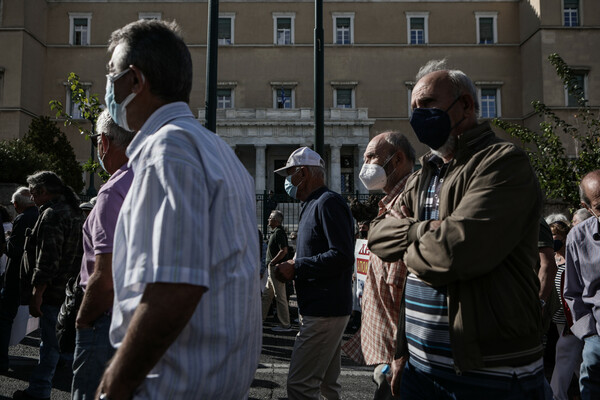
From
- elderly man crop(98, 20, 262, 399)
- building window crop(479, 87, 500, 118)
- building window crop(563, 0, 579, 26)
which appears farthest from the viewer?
building window crop(479, 87, 500, 118)

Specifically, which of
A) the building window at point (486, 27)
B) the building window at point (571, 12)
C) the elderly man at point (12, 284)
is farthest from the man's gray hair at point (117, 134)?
the building window at point (486, 27)

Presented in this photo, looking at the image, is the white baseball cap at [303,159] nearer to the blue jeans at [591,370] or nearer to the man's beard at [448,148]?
the man's beard at [448,148]

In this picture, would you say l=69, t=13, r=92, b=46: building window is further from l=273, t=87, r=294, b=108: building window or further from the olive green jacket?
the olive green jacket

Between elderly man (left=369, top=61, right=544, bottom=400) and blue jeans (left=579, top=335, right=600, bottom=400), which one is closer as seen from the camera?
elderly man (left=369, top=61, right=544, bottom=400)

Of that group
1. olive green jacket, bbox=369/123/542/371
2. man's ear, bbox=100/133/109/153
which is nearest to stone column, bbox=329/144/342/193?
man's ear, bbox=100/133/109/153

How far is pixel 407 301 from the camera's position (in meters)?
2.30

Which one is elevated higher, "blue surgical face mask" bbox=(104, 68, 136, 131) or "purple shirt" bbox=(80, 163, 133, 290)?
"blue surgical face mask" bbox=(104, 68, 136, 131)

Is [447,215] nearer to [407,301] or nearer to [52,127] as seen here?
[407,301]

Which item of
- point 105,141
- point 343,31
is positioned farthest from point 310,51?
point 105,141

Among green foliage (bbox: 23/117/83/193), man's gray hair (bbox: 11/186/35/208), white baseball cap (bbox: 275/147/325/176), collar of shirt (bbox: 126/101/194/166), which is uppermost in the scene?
green foliage (bbox: 23/117/83/193)

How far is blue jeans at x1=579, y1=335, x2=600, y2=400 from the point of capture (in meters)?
3.47

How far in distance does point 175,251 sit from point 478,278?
112cm

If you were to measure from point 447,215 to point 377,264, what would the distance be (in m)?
1.07

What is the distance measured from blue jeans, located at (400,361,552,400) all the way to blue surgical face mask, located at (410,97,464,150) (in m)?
0.94
